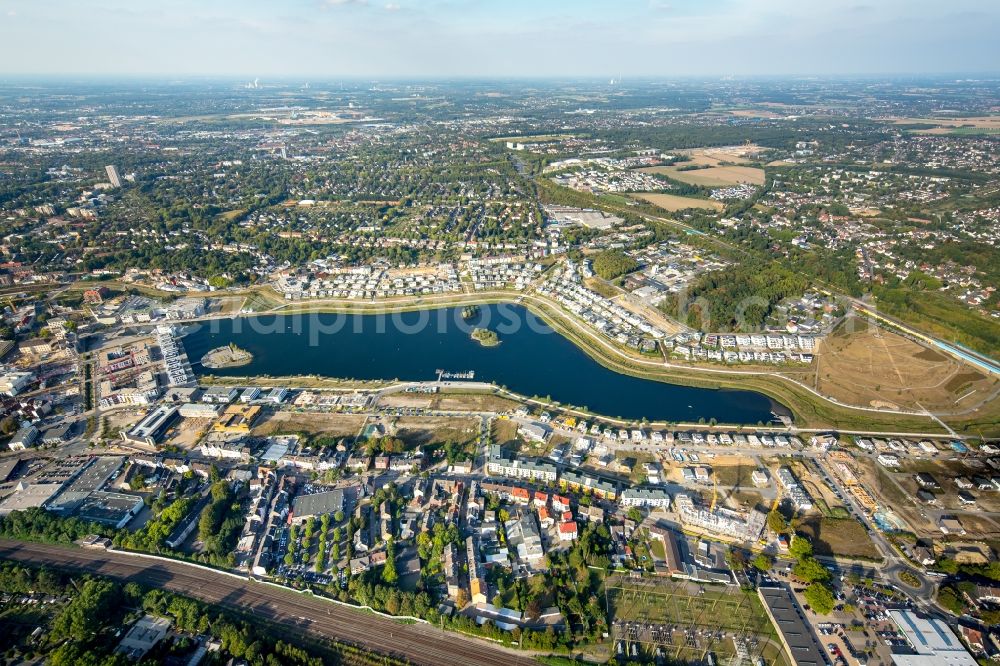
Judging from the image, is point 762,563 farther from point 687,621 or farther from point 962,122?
point 962,122

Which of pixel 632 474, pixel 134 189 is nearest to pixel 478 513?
pixel 632 474

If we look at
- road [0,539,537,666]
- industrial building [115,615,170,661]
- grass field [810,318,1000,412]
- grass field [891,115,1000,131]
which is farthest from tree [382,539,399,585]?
grass field [891,115,1000,131]

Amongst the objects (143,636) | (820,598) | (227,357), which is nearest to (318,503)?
(143,636)

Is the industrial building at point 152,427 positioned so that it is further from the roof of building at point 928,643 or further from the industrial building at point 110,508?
the roof of building at point 928,643

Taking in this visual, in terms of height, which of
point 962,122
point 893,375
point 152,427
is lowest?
point 152,427

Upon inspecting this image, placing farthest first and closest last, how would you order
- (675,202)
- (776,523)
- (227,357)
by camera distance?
(675,202)
(227,357)
(776,523)

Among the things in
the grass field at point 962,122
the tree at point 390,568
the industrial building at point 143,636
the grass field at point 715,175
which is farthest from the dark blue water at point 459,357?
the grass field at point 962,122
